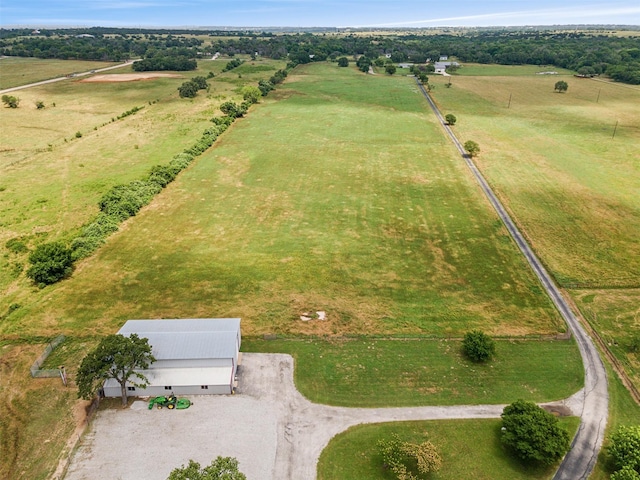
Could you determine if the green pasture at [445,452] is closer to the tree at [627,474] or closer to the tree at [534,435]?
the tree at [534,435]

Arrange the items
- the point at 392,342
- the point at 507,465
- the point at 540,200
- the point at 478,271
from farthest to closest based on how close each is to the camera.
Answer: the point at 540,200
the point at 478,271
the point at 392,342
the point at 507,465

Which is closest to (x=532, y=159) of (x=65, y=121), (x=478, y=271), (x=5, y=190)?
(x=478, y=271)

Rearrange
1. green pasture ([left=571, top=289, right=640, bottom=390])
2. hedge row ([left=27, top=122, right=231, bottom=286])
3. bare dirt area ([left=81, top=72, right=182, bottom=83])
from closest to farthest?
green pasture ([left=571, top=289, right=640, bottom=390])
hedge row ([left=27, top=122, right=231, bottom=286])
bare dirt area ([left=81, top=72, right=182, bottom=83])

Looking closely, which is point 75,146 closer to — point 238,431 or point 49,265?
point 49,265

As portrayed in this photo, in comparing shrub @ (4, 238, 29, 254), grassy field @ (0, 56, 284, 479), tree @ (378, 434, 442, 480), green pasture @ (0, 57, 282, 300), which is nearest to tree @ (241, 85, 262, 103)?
grassy field @ (0, 56, 284, 479)

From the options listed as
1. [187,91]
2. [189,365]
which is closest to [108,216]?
[189,365]

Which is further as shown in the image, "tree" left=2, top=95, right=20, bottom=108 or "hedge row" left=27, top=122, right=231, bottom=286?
"tree" left=2, top=95, right=20, bottom=108

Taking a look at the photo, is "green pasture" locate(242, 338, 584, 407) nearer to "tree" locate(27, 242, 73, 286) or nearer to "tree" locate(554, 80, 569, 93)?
"tree" locate(27, 242, 73, 286)

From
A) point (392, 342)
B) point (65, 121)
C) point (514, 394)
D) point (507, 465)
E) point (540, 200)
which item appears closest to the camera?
point (507, 465)

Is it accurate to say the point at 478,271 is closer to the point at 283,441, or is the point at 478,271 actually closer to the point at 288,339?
the point at 288,339
